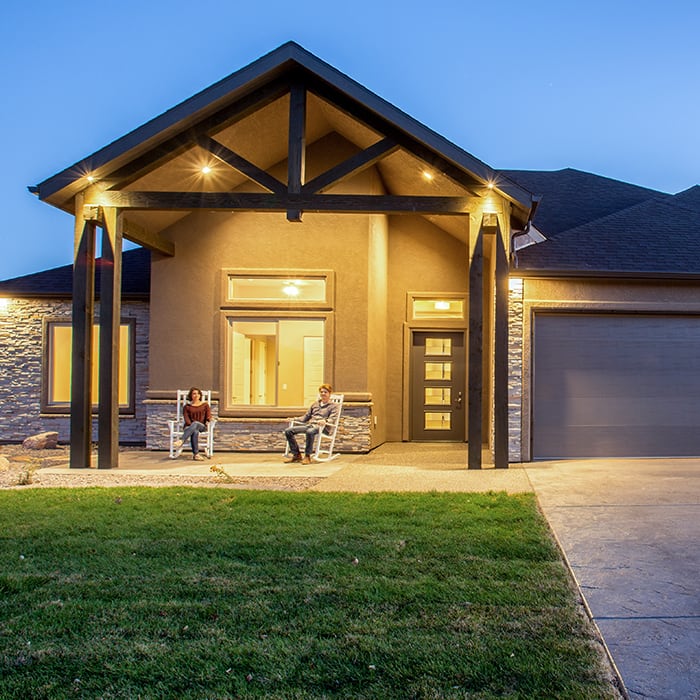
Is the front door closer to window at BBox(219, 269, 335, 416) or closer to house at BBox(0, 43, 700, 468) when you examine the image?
house at BBox(0, 43, 700, 468)

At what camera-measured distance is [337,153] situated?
461 inches

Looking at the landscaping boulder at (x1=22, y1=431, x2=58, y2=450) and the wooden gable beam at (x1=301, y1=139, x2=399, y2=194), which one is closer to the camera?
the wooden gable beam at (x1=301, y1=139, x2=399, y2=194)

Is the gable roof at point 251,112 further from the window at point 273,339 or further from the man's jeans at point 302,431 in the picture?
the man's jeans at point 302,431

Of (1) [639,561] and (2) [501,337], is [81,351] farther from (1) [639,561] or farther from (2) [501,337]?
(1) [639,561]

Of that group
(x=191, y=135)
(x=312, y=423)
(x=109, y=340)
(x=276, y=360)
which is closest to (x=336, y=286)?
(x=276, y=360)

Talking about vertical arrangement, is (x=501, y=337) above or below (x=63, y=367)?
above

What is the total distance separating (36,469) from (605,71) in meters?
126

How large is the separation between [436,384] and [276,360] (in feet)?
10.4

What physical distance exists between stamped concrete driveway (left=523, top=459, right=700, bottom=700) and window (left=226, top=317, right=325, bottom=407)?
4.17 meters

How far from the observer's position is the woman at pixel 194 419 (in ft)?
34.6

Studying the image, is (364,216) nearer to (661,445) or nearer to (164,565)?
(661,445)

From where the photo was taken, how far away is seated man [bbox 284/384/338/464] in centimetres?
1016

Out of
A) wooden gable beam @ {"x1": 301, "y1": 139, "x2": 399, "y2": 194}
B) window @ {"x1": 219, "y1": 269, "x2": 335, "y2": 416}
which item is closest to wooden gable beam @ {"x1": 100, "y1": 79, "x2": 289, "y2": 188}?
wooden gable beam @ {"x1": 301, "y1": 139, "x2": 399, "y2": 194}

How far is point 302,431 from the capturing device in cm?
1029
